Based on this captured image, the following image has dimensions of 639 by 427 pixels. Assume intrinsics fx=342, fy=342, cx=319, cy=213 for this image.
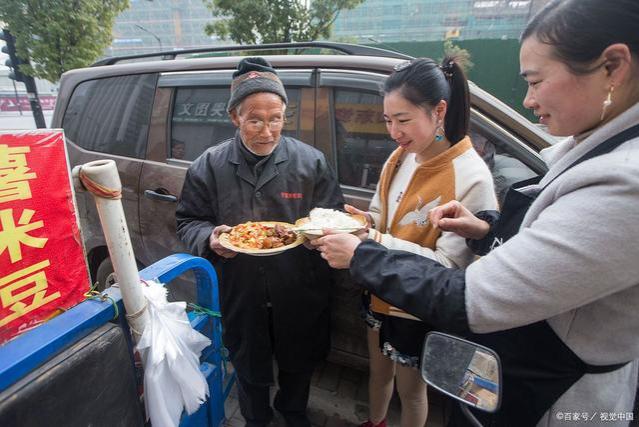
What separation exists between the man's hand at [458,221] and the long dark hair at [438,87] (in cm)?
36

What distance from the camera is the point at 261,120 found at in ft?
5.59

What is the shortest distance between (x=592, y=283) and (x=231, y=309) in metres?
1.57

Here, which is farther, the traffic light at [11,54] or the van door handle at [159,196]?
the traffic light at [11,54]

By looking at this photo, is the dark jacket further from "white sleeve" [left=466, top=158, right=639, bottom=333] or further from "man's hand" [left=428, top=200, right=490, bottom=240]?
"white sleeve" [left=466, top=158, right=639, bottom=333]

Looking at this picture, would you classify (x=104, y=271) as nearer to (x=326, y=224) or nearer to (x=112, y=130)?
(x=112, y=130)

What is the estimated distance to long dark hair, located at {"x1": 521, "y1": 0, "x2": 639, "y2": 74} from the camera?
2.59 ft

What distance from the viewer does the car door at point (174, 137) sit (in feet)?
8.10

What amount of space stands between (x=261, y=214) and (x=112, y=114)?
80.0 inches

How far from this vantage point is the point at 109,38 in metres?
9.47

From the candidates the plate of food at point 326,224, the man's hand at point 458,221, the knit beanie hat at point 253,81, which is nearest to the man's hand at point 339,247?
the plate of food at point 326,224

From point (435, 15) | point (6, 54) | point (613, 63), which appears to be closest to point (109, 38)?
point (6, 54)

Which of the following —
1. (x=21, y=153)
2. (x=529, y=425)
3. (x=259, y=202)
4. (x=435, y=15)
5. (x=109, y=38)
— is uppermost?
(x=435, y=15)

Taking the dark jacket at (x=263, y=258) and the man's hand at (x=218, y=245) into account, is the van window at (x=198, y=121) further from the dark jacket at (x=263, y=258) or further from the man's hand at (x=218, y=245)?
the man's hand at (x=218, y=245)

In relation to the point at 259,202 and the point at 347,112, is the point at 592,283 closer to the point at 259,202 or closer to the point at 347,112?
the point at 259,202
